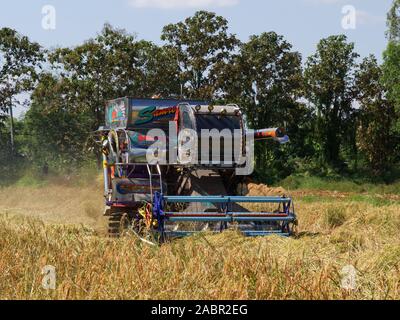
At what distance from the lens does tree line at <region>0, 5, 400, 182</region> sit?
33.1m

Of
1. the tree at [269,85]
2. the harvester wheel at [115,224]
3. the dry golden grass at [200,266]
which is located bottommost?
the harvester wheel at [115,224]

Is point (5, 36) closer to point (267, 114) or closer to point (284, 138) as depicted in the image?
point (267, 114)

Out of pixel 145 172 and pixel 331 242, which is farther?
pixel 145 172

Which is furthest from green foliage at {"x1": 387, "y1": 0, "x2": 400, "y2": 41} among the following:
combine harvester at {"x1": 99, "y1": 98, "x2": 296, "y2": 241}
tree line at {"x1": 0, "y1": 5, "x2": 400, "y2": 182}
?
combine harvester at {"x1": 99, "y1": 98, "x2": 296, "y2": 241}

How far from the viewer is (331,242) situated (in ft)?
33.5

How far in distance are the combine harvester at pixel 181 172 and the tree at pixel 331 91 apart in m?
22.6

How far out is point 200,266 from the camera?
6984mm

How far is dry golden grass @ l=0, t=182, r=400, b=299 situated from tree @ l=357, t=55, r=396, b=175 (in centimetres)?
2441

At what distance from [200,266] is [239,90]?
89.4 feet

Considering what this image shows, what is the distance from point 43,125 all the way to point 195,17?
10.4 m

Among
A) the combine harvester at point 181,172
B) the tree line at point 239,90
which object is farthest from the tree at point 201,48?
the combine harvester at point 181,172

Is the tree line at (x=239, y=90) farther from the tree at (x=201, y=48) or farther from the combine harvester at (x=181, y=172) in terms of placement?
the combine harvester at (x=181, y=172)

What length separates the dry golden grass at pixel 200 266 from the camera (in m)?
A: 6.12

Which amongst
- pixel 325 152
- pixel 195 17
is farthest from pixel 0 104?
pixel 325 152
